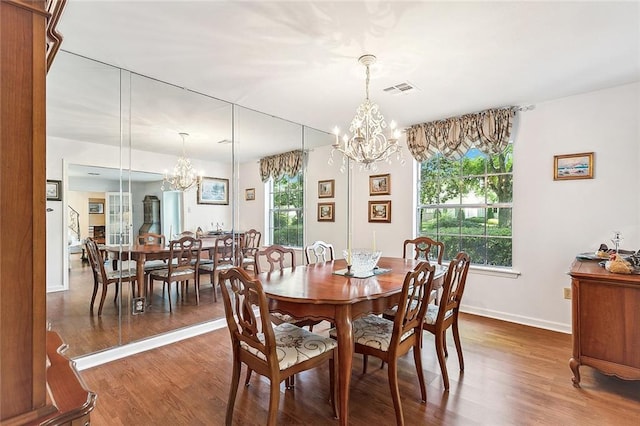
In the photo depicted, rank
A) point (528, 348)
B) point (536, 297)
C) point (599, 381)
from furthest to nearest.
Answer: point (536, 297) → point (528, 348) → point (599, 381)

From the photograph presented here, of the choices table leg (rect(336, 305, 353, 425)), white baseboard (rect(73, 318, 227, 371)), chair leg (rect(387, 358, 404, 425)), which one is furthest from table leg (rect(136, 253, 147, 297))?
chair leg (rect(387, 358, 404, 425))

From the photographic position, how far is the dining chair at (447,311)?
215cm

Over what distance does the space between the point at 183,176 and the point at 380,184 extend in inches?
110

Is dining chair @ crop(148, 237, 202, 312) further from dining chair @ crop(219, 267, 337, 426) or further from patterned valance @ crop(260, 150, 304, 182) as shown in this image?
dining chair @ crop(219, 267, 337, 426)

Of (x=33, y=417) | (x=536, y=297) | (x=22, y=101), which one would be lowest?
(x=536, y=297)

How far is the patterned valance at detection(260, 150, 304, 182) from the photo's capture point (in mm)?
4191

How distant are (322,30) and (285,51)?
15.1 inches

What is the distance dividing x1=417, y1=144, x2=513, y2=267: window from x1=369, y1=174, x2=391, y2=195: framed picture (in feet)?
1.51

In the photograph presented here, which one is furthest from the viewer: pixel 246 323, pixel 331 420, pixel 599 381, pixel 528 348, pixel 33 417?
pixel 528 348

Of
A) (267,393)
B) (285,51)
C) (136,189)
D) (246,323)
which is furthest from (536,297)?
(136,189)

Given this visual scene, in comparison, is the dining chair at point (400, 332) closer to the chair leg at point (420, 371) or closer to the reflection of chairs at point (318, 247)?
the chair leg at point (420, 371)

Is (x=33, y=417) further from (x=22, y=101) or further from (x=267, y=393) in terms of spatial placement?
(x=267, y=393)

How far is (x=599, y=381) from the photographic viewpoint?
7.52 feet

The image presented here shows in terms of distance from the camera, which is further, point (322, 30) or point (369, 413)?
point (322, 30)
